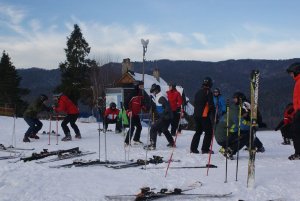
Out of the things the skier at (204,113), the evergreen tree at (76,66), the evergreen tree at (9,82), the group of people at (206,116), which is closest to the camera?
the group of people at (206,116)

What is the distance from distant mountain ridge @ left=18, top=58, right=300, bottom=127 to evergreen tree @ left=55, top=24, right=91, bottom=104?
476cm

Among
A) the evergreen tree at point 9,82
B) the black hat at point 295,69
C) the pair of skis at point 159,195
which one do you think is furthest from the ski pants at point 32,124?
the evergreen tree at point 9,82

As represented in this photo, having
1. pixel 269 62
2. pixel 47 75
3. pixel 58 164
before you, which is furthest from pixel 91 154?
pixel 47 75

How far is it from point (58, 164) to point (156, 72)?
44087 mm

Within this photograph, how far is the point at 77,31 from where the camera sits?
5984cm

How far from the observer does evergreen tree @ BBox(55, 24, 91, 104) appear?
55.2m

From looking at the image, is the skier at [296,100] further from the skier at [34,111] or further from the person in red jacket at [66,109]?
the skier at [34,111]

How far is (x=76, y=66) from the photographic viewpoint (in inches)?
2235

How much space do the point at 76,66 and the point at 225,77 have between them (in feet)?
183

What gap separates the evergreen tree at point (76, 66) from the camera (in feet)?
181

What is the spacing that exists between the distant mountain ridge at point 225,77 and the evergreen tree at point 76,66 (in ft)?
15.6

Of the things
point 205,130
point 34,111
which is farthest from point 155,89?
point 34,111

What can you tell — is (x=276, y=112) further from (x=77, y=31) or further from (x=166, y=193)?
(x=166, y=193)

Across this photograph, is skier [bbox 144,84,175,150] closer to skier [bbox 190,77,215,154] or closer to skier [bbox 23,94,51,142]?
skier [bbox 190,77,215,154]
